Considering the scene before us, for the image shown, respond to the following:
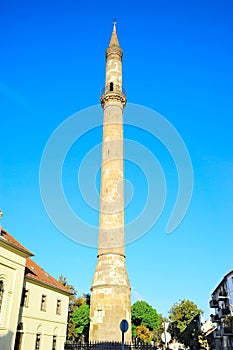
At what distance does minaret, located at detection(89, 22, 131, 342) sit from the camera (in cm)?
2194

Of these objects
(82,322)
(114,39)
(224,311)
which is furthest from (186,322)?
(114,39)

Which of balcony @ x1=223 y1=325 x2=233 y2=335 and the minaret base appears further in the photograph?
balcony @ x1=223 y1=325 x2=233 y2=335

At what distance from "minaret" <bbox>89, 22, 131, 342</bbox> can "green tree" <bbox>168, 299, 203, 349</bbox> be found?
104 feet

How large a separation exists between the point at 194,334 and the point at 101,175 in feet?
116

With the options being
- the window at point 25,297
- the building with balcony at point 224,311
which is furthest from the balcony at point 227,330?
the window at point 25,297

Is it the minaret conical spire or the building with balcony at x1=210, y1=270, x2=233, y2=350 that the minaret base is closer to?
the building with balcony at x1=210, y1=270, x2=233, y2=350

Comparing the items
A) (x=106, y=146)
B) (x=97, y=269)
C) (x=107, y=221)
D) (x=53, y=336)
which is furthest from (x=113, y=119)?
(x=53, y=336)

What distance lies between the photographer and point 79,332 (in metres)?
28.9

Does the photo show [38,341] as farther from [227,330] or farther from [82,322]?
[227,330]

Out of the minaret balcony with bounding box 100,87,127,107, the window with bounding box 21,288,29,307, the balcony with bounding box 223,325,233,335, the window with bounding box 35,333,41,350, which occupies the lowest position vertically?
the window with bounding box 35,333,41,350

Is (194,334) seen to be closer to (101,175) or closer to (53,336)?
(53,336)

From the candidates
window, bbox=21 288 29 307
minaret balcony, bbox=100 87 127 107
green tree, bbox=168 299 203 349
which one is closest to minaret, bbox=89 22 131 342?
minaret balcony, bbox=100 87 127 107

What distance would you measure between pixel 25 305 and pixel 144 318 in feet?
61.6

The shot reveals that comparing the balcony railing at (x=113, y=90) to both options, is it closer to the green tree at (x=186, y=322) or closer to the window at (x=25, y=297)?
the window at (x=25, y=297)
